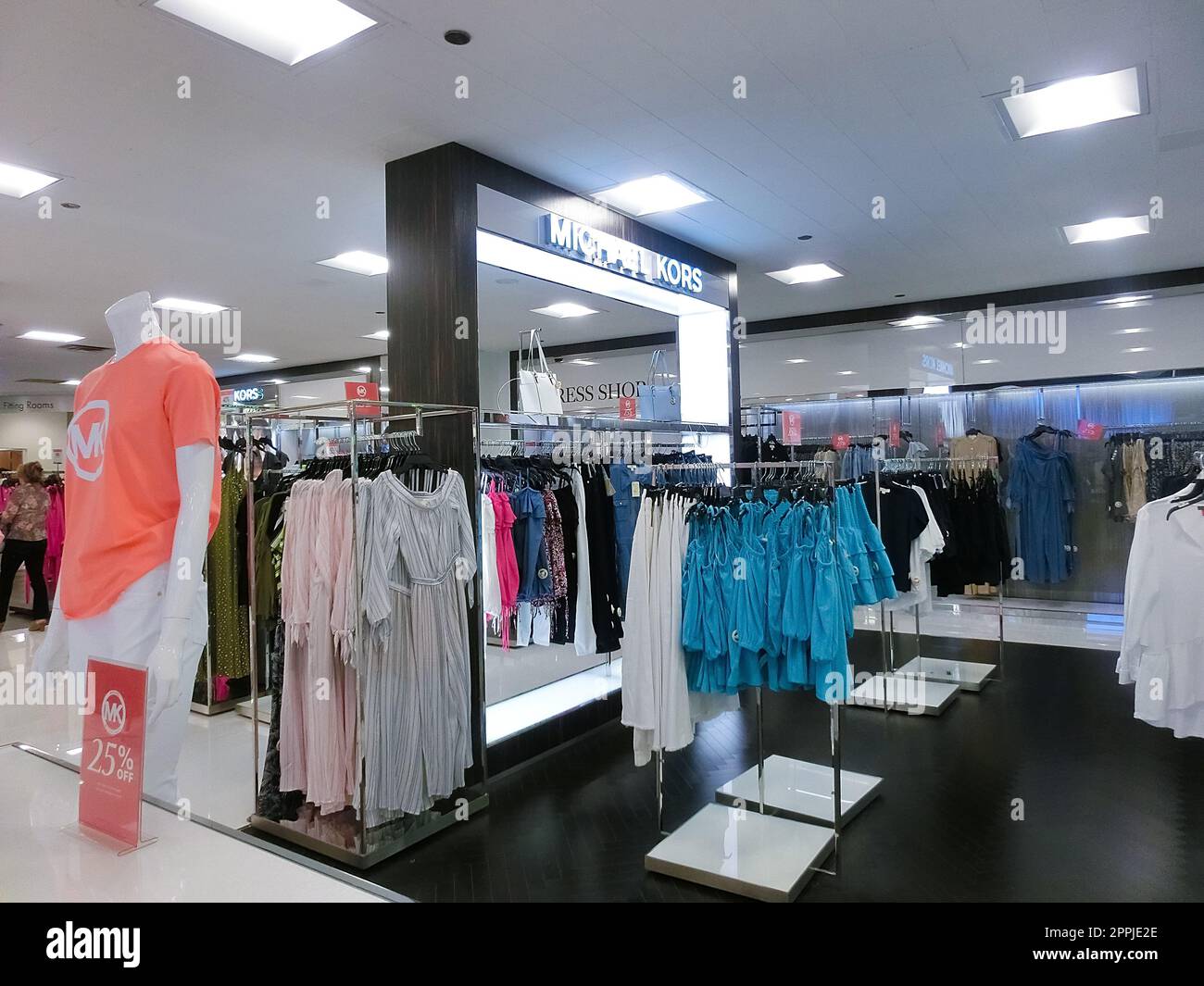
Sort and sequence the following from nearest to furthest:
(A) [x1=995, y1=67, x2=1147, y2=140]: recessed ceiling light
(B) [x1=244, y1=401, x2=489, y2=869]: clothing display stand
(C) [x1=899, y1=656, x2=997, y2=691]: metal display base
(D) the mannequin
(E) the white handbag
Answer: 1. (D) the mannequin
2. (B) [x1=244, y1=401, x2=489, y2=869]: clothing display stand
3. (A) [x1=995, y1=67, x2=1147, y2=140]: recessed ceiling light
4. (E) the white handbag
5. (C) [x1=899, y1=656, x2=997, y2=691]: metal display base

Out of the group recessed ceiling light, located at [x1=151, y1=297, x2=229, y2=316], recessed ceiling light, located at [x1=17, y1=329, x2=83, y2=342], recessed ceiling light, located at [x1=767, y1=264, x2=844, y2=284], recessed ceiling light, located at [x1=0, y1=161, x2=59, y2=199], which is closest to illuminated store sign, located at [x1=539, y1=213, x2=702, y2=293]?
recessed ceiling light, located at [x1=767, y1=264, x2=844, y2=284]

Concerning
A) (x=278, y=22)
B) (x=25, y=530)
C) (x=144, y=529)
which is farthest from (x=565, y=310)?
(x=144, y=529)

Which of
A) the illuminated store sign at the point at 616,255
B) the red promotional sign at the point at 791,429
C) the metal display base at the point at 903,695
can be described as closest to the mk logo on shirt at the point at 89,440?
the illuminated store sign at the point at 616,255

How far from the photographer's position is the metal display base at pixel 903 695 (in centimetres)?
572

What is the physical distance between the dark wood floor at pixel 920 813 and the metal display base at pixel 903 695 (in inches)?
4.1

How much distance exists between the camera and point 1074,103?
428cm

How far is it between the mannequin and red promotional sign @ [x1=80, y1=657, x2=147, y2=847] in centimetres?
46

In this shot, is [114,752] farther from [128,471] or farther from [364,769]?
[364,769]

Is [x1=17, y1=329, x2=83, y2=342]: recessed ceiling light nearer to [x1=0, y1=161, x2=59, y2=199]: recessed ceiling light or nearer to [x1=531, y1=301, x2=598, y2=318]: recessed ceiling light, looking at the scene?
[x1=0, y1=161, x2=59, y2=199]: recessed ceiling light

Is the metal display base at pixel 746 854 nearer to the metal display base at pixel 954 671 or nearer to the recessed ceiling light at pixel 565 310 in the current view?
the metal display base at pixel 954 671

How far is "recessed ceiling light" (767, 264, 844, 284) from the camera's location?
7668 mm

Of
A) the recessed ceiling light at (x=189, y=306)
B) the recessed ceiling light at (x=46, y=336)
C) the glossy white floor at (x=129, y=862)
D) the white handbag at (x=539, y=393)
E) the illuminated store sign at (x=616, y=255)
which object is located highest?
the recessed ceiling light at (x=189, y=306)

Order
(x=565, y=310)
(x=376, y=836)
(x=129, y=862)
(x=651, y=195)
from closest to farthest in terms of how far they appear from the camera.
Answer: (x=129, y=862)
(x=376, y=836)
(x=651, y=195)
(x=565, y=310)

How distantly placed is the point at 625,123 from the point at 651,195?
1174mm
